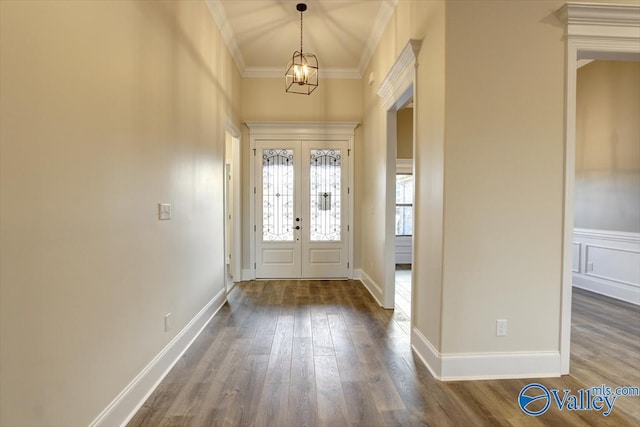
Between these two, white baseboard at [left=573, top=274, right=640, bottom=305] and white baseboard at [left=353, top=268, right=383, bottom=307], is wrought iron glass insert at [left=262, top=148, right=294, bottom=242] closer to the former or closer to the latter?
white baseboard at [left=353, top=268, right=383, bottom=307]

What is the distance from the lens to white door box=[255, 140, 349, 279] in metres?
5.42

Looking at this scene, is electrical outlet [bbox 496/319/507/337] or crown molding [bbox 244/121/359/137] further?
crown molding [bbox 244/121/359/137]

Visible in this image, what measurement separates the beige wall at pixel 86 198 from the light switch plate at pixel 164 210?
2.5 inches

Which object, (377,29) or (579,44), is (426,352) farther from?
(377,29)

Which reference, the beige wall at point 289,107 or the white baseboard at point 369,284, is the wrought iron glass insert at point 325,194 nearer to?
the beige wall at point 289,107

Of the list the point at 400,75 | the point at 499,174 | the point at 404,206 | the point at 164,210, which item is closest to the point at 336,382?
the point at 164,210

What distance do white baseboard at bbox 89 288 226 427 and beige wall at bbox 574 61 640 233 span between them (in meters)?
5.43

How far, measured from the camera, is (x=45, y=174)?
1.32 meters

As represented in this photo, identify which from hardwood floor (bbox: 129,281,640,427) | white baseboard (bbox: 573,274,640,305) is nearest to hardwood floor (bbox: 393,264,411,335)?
hardwood floor (bbox: 129,281,640,427)

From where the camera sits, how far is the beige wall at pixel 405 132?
6605 mm

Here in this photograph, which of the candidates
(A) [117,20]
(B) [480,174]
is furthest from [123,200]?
(B) [480,174]

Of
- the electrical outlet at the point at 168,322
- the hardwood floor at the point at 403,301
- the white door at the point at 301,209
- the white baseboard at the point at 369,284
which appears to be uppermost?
the white door at the point at 301,209

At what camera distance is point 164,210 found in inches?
96.1

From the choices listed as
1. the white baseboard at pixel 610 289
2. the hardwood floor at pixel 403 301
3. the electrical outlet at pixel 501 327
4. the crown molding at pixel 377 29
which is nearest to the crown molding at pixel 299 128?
the crown molding at pixel 377 29
